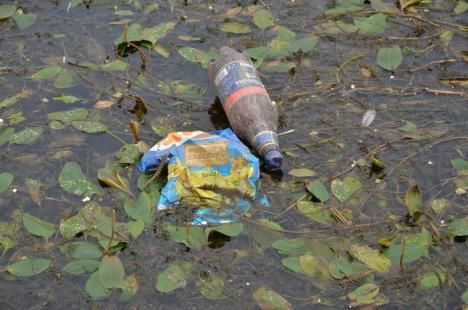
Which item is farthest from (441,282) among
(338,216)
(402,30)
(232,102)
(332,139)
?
(402,30)

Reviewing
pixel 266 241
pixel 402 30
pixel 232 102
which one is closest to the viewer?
pixel 266 241

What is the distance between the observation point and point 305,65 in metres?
3.22

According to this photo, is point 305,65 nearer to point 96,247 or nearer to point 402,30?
point 402,30

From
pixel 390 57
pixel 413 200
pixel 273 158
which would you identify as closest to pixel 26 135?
pixel 273 158

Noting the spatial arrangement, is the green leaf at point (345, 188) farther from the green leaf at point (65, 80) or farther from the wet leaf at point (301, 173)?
the green leaf at point (65, 80)

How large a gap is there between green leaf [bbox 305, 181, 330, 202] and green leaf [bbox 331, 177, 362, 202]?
0.13 ft

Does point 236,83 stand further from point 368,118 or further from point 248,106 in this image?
point 368,118

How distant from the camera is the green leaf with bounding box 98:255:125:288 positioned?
87.9 inches

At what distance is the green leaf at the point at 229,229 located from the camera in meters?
2.40

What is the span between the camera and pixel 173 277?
7.46ft

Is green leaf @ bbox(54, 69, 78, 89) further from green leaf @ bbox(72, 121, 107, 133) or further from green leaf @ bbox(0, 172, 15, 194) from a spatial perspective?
green leaf @ bbox(0, 172, 15, 194)

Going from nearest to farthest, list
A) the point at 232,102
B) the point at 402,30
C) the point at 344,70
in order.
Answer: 1. the point at 232,102
2. the point at 344,70
3. the point at 402,30

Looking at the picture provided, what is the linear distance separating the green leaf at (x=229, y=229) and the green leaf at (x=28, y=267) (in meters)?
0.59

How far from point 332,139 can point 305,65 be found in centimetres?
55
